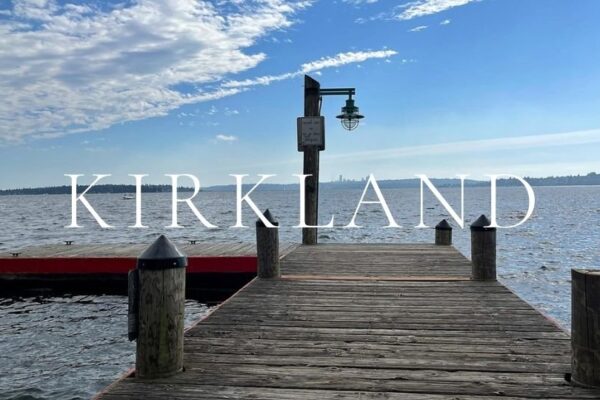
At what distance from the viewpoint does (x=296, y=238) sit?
31.0 m

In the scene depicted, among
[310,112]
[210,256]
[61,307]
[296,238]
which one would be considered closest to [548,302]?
[310,112]

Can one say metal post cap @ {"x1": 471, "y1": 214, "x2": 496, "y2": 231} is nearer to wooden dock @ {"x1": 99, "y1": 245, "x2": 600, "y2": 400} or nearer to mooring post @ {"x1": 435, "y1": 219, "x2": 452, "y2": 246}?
wooden dock @ {"x1": 99, "y1": 245, "x2": 600, "y2": 400}

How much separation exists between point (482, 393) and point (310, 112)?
10313 mm

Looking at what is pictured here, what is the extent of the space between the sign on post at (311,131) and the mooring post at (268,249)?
17.4 feet

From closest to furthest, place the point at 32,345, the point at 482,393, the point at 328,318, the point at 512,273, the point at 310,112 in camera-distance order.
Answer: the point at 482,393 → the point at 328,318 → the point at 32,345 → the point at 310,112 → the point at 512,273

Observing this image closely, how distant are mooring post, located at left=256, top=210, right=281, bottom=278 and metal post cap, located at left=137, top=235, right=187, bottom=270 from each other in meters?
3.82

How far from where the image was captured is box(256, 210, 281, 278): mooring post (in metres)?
7.89

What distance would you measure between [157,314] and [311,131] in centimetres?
Result: 959

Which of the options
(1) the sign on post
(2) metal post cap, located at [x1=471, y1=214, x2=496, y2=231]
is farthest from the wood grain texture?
(1) the sign on post

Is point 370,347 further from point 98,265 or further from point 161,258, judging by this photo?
point 98,265

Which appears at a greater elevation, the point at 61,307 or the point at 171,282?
the point at 171,282

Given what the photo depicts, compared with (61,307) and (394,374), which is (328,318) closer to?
(394,374)

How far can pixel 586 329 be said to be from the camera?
368 cm

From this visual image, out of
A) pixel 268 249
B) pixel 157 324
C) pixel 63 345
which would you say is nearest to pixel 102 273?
pixel 63 345
